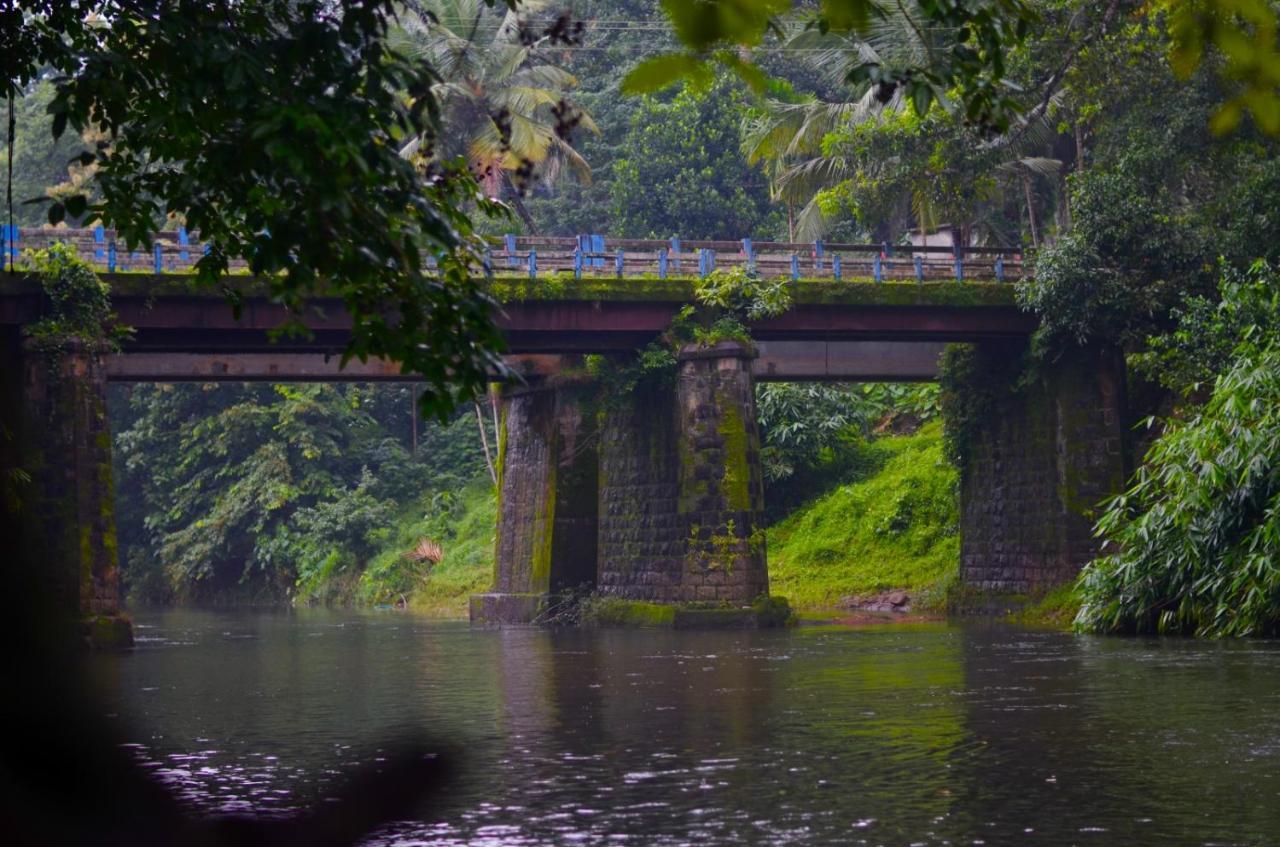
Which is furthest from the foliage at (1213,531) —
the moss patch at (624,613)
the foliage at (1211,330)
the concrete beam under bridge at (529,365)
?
the concrete beam under bridge at (529,365)

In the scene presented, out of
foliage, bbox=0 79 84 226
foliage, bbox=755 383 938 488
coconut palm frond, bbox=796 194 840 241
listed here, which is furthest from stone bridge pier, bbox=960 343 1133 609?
foliage, bbox=0 79 84 226

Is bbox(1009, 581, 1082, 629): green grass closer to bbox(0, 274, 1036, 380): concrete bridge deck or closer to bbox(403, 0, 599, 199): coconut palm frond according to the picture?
bbox(0, 274, 1036, 380): concrete bridge deck

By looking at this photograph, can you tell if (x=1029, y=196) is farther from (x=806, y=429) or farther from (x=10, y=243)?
(x=10, y=243)

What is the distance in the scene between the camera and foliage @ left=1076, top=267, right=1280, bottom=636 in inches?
859

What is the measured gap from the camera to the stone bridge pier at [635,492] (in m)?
31.8

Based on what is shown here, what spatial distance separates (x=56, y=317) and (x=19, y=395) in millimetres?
1384

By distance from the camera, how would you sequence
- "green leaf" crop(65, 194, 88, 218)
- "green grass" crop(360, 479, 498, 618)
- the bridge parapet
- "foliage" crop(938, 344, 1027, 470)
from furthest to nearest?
1. "green grass" crop(360, 479, 498, 618)
2. "foliage" crop(938, 344, 1027, 470)
3. the bridge parapet
4. "green leaf" crop(65, 194, 88, 218)

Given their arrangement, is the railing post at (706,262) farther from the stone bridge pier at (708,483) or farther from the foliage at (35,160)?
the foliage at (35,160)

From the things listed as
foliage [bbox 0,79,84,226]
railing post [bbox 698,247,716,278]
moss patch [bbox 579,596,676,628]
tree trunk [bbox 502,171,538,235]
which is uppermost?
foliage [bbox 0,79,84,226]

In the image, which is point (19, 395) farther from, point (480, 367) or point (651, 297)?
point (480, 367)

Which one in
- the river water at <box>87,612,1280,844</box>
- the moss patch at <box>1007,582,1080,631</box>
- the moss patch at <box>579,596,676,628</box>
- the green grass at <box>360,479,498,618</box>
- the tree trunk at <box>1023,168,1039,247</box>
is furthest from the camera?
the green grass at <box>360,479,498,618</box>

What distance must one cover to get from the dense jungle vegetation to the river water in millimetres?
2772

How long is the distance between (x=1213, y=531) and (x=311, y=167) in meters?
17.7

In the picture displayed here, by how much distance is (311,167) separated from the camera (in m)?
7.40
